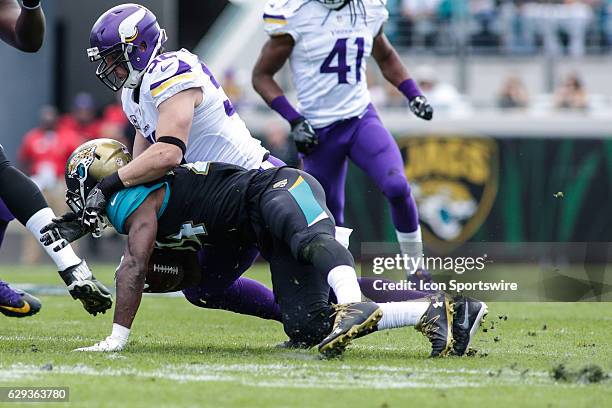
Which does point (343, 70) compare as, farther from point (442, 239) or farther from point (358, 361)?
point (442, 239)

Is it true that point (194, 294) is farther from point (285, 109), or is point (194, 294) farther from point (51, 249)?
point (285, 109)

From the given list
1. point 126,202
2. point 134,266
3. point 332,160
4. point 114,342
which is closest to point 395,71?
point 332,160

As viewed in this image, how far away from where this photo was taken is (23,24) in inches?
233

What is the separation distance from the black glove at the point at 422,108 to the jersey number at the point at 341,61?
37cm

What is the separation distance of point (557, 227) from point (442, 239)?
1.23m

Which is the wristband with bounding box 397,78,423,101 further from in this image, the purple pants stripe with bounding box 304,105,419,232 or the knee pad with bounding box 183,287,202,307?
the knee pad with bounding box 183,287,202,307

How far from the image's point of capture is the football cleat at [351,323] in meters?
4.47

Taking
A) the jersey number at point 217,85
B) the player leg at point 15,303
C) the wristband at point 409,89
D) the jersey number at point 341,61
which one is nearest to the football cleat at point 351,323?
the jersey number at point 217,85

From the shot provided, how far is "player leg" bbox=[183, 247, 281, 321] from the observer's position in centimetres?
542

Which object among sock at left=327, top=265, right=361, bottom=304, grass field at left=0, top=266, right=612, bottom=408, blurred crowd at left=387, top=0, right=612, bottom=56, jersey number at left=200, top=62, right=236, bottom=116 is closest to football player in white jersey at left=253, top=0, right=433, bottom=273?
grass field at left=0, top=266, right=612, bottom=408

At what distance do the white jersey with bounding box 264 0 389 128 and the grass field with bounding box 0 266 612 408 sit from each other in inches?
53.3

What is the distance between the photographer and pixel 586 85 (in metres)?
14.4

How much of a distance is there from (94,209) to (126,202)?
0.47ft

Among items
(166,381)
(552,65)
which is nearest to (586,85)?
(552,65)
